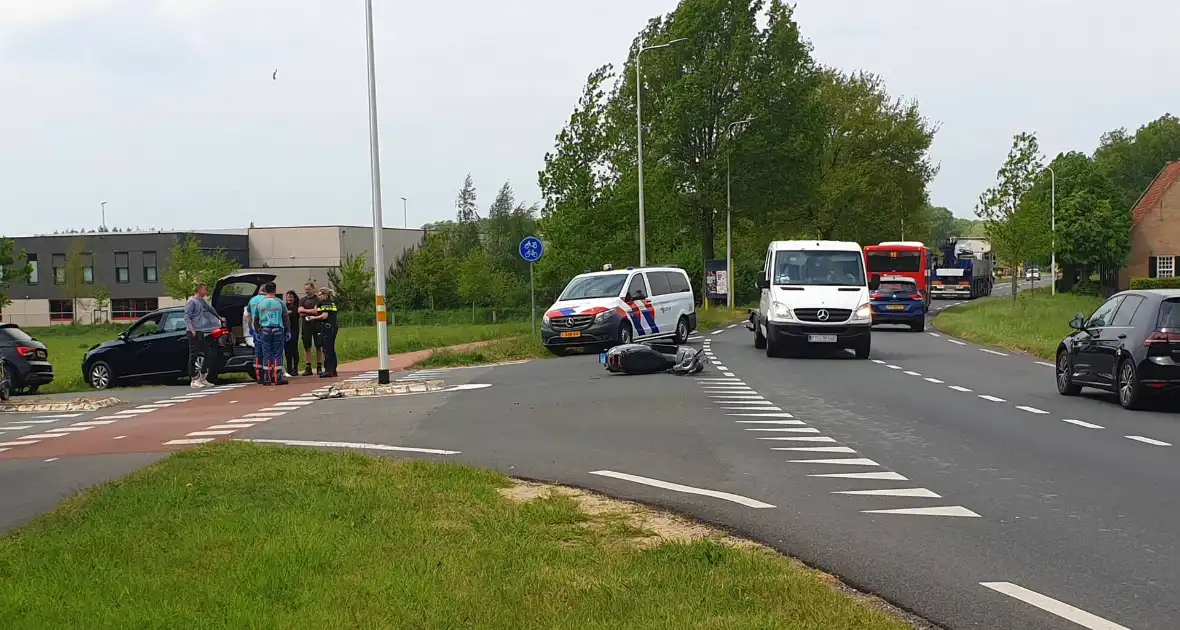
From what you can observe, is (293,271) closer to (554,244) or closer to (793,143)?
(793,143)

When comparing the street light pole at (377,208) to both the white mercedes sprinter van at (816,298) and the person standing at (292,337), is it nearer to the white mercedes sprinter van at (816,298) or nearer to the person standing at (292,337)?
the person standing at (292,337)

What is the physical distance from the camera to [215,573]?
5.70 m

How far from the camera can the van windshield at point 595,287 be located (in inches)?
1003

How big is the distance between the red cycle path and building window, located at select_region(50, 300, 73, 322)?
73.6 metres

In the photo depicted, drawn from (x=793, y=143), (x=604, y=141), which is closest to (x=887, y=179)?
(x=793, y=143)

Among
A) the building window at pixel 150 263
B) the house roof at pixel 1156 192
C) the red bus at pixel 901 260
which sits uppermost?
the house roof at pixel 1156 192

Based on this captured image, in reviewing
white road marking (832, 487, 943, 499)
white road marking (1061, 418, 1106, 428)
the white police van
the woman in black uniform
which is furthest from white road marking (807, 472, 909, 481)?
the white police van

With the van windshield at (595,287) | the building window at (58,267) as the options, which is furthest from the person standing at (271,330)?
the building window at (58,267)

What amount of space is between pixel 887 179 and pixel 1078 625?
6041 cm

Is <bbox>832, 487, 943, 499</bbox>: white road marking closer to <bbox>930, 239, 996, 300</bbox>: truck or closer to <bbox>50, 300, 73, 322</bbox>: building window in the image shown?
<bbox>930, 239, 996, 300</bbox>: truck

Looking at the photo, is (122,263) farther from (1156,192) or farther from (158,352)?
(1156,192)

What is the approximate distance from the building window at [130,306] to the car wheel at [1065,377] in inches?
3175

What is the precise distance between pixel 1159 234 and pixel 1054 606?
74.1m

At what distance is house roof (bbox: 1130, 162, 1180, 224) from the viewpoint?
232ft
